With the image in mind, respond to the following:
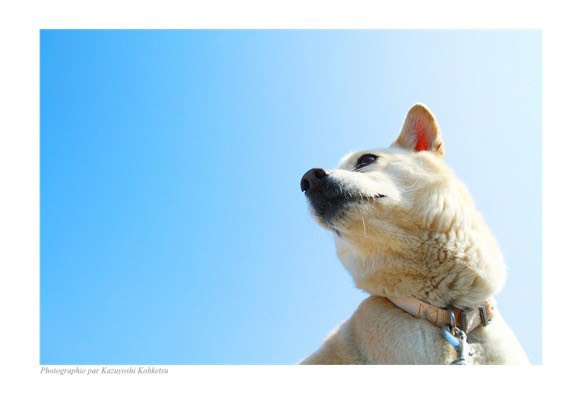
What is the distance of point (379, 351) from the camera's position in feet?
14.4

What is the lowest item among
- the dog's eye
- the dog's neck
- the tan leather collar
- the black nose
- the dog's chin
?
the tan leather collar

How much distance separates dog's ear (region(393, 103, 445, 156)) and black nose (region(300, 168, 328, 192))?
4.69 feet

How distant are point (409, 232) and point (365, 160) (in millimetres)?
1045

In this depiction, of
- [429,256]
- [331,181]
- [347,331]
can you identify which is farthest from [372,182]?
[347,331]

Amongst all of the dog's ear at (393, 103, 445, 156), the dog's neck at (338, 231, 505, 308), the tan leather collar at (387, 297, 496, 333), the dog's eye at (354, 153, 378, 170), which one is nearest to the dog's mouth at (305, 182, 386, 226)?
the dog's neck at (338, 231, 505, 308)

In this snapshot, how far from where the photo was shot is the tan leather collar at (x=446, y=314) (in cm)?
434

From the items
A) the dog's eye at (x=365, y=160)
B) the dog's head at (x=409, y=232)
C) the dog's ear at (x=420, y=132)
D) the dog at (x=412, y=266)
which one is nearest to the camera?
the dog at (x=412, y=266)

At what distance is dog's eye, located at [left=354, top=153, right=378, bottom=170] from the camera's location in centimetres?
530

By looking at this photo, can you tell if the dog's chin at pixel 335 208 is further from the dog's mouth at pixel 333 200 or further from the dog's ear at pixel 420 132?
the dog's ear at pixel 420 132

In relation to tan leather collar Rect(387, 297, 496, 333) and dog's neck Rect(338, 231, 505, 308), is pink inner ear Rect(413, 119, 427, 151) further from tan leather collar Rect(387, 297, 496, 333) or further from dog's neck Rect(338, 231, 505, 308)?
tan leather collar Rect(387, 297, 496, 333)

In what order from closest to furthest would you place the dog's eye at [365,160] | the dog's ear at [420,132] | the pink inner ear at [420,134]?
the dog's eye at [365,160], the dog's ear at [420,132], the pink inner ear at [420,134]

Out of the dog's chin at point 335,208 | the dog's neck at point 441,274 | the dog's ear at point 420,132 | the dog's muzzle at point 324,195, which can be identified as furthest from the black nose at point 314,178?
the dog's ear at point 420,132
